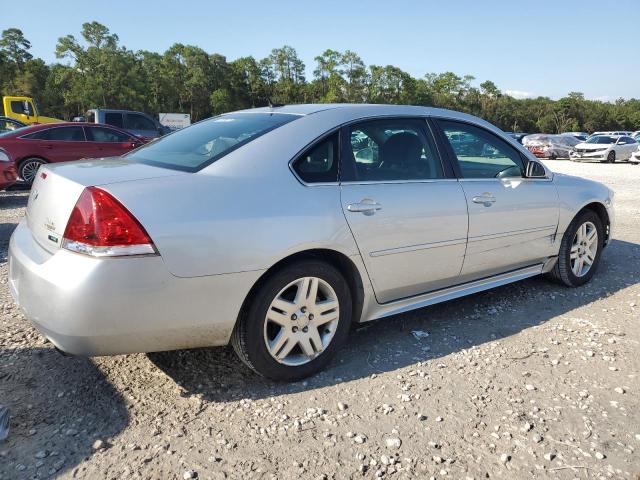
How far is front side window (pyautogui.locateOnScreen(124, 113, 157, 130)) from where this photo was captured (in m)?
17.9

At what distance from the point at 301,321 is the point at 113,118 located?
17.2 meters

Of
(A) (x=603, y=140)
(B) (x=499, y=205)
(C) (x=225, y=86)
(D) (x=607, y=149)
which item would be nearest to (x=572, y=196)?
(B) (x=499, y=205)

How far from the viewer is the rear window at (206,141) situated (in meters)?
2.78

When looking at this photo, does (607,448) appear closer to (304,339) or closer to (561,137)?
(304,339)

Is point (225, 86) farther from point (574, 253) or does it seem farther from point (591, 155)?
point (574, 253)

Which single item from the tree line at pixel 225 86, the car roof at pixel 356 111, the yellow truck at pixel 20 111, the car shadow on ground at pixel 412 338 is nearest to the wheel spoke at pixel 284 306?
the car shadow on ground at pixel 412 338

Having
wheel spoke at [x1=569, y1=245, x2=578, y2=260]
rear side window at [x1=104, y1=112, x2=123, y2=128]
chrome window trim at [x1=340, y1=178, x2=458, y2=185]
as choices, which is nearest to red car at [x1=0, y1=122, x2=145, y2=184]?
rear side window at [x1=104, y1=112, x2=123, y2=128]

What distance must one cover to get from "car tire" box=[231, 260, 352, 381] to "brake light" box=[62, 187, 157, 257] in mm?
655

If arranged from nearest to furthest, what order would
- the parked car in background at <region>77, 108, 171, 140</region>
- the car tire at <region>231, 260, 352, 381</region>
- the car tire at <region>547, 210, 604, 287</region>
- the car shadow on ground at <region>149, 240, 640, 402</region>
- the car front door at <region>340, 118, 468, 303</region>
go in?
the car tire at <region>231, 260, 352, 381</region>
the car shadow on ground at <region>149, 240, 640, 402</region>
the car front door at <region>340, 118, 468, 303</region>
the car tire at <region>547, 210, 604, 287</region>
the parked car in background at <region>77, 108, 171, 140</region>

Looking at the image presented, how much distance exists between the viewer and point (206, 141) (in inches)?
121

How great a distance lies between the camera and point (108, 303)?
7.36 ft

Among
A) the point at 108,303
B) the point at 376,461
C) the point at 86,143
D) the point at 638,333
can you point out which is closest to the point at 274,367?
the point at 376,461

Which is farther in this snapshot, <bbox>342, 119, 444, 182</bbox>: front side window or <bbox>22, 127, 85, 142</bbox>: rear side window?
<bbox>22, 127, 85, 142</bbox>: rear side window

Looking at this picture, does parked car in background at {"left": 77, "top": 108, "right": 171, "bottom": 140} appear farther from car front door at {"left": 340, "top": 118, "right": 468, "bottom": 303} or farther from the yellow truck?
car front door at {"left": 340, "top": 118, "right": 468, "bottom": 303}
